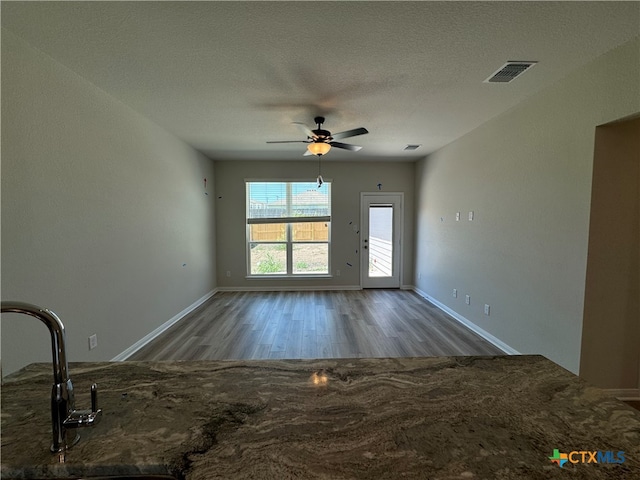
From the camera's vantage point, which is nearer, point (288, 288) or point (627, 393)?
point (627, 393)

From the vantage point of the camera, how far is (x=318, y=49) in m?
2.02

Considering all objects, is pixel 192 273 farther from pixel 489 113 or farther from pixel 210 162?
pixel 489 113

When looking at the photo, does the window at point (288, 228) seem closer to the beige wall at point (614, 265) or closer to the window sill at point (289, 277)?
the window sill at point (289, 277)

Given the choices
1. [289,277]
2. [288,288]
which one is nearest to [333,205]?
[289,277]

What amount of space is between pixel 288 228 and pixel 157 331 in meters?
3.10

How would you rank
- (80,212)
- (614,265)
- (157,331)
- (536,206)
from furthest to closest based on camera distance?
(157,331) → (536,206) → (80,212) → (614,265)

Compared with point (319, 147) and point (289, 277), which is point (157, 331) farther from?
point (319, 147)

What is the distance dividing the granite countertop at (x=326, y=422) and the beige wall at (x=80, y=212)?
4.64ft

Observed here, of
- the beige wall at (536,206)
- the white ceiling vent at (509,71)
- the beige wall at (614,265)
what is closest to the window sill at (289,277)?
the beige wall at (536,206)

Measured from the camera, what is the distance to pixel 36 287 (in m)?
2.03

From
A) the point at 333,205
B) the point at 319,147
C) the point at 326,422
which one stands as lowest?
the point at 326,422

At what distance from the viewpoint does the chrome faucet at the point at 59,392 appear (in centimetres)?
66

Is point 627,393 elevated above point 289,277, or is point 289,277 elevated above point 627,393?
point 289,277

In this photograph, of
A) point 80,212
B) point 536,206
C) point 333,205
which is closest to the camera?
point 80,212
